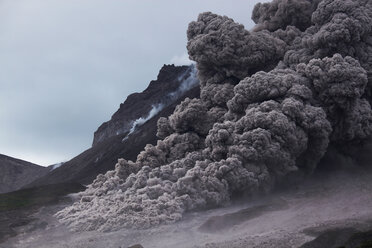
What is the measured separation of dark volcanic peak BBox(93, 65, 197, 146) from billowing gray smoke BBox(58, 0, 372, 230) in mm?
37633

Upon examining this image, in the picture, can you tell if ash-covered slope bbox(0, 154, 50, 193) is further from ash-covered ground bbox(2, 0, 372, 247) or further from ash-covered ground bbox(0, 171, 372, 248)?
ash-covered ground bbox(0, 171, 372, 248)

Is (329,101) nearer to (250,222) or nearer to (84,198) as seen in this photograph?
(250,222)

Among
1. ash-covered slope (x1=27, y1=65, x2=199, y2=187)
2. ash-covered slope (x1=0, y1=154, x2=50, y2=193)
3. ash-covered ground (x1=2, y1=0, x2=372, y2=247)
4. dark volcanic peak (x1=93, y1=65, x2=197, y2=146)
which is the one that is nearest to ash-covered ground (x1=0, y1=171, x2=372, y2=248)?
ash-covered ground (x1=2, y1=0, x2=372, y2=247)

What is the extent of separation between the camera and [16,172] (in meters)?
86.1

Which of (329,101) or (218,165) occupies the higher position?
(329,101)

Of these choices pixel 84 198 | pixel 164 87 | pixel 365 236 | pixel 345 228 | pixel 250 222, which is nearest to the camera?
pixel 365 236

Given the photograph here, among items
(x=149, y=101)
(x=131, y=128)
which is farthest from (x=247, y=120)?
(x=149, y=101)

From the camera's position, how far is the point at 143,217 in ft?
81.9

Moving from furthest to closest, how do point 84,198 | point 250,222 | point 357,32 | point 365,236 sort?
point 357,32, point 84,198, point 250,222, point 365,236

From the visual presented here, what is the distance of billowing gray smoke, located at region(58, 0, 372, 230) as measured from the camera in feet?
89.5

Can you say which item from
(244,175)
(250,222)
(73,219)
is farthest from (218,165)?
(73,219)

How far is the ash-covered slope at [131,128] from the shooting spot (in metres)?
53.4

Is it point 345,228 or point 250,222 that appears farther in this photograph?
point 250,222

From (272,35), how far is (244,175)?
44.2 feet
